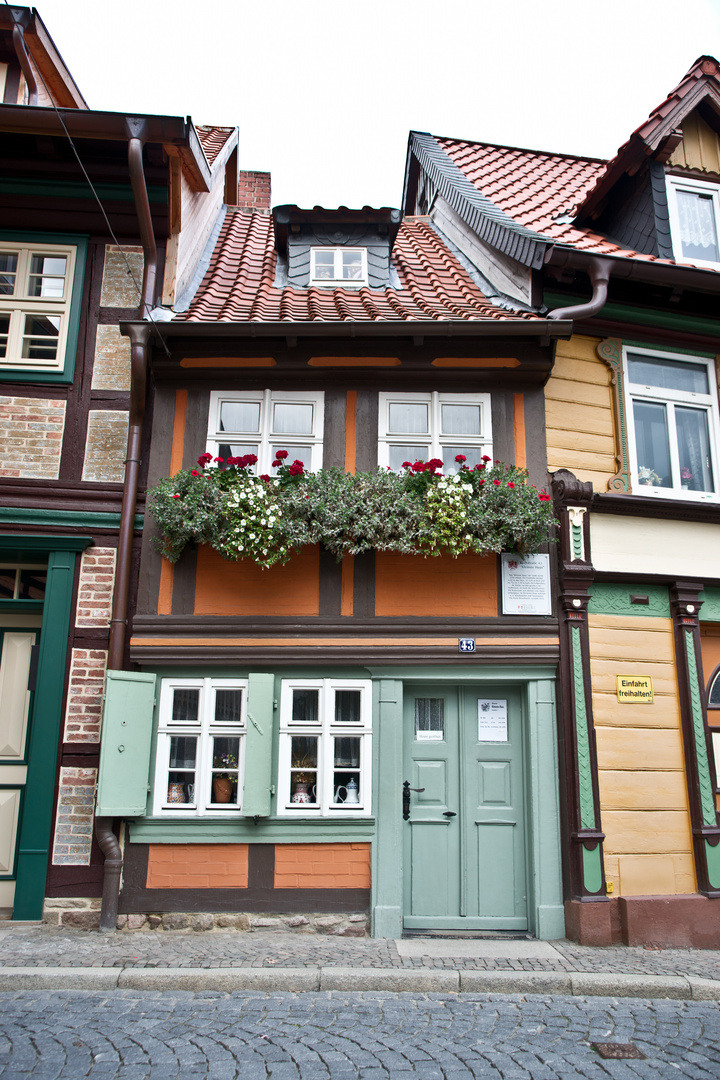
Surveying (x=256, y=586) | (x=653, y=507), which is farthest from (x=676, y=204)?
(x=256, y=586)

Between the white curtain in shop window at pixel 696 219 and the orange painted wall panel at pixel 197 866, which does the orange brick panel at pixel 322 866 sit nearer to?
the orange painted wall panel at pixel 197 866

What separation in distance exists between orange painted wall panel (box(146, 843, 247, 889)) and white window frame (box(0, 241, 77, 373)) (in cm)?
462

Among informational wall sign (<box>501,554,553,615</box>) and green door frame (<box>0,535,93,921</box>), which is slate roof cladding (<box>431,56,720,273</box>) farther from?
green door frame (<box>0,535,93,921</box>)

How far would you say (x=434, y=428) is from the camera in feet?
24.5

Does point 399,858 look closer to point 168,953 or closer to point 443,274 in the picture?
point 168,953

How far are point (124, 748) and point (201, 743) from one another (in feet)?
2.21

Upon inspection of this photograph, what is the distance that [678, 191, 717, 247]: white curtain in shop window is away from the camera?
840 cm

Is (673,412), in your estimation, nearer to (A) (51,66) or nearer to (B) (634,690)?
(B) (634,690)

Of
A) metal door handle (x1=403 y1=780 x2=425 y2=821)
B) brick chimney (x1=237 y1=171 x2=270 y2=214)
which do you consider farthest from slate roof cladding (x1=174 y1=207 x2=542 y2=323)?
metal door handle (x1=403 y1=780 x2=425 y2=821)

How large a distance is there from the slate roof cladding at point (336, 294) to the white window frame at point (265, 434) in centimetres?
72

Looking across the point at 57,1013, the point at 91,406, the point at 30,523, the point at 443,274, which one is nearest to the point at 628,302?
the point at 443,274

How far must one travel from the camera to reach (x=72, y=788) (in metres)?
6.72

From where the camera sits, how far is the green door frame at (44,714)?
21.4 feet

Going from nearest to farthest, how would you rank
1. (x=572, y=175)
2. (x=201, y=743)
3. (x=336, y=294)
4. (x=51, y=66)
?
(x=201, y=743)
(x=51, y=66)
(x=336, y=294)
(x=572, y=175)
